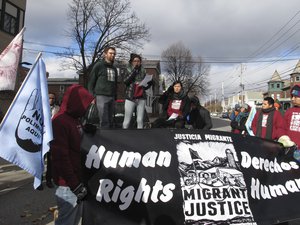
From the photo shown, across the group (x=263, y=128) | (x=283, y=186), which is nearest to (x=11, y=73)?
(x=283, y=186)

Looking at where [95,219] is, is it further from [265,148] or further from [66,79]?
[66,79]

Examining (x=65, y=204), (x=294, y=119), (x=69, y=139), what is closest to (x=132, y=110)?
(x=294, y=119)

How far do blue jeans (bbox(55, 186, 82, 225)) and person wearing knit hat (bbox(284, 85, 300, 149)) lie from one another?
3.92 meters

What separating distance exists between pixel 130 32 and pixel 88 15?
5438mm

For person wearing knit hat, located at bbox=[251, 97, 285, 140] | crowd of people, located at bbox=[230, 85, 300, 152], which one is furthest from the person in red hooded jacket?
person wearing knit hat, located at bbox=[251, 97, 285, 140]

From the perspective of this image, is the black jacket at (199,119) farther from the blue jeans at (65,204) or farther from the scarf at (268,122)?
the blue jeans at (65,204)

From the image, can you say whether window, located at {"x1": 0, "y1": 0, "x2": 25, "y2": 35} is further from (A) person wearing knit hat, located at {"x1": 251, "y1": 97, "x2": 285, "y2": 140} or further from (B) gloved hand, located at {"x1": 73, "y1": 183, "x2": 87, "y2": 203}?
(B) gloved hand, located at {"x1": 73, "y1": 183, "x2": 87, "y2": 203}

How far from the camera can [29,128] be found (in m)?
3.02

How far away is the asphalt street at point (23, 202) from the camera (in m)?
4.93

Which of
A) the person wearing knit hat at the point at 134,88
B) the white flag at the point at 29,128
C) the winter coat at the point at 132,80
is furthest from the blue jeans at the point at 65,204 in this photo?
the winter coat at the point at 132,80

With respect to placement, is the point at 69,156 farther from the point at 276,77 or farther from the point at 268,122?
the point at 276,77

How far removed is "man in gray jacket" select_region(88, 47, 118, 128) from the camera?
247 inches

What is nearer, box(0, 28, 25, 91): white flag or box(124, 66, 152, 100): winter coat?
box(0, 28, 25, 91): white flag

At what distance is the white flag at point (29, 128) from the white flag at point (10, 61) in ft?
4.87
